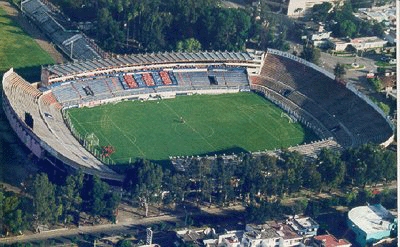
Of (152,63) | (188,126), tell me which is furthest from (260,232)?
(152,63)

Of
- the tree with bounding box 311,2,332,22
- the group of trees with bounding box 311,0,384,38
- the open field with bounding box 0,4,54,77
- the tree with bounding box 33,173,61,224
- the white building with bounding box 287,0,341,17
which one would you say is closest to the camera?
the tree with bounding box 33,173,61,224

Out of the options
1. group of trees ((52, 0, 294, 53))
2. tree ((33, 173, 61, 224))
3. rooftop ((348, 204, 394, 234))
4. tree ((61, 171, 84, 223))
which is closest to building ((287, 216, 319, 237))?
rooftop ((348, 204, 394, 234))

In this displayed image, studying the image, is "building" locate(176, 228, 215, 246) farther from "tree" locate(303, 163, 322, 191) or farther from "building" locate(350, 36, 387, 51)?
"building" locate(350, 36, 387, 51)

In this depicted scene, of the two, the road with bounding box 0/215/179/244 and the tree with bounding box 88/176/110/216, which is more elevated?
the tree with bounding box 88/176/110/216

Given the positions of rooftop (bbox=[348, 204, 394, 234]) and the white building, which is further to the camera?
the white building

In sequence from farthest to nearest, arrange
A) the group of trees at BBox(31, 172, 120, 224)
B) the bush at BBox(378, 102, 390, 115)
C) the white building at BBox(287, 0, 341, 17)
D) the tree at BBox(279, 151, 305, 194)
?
the white building at BBox(287, 0, 341, 17), the bush at BBox(378, 102, 390, 115), the tree at BBox(279, 151, 305, 194), the group of trees at BBox(31, 172, 120, 224)

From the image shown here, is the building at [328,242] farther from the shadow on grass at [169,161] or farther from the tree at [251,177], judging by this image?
the shadow on grass at [169,161]

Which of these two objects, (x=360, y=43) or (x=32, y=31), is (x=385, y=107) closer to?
(x=360, y=43)
